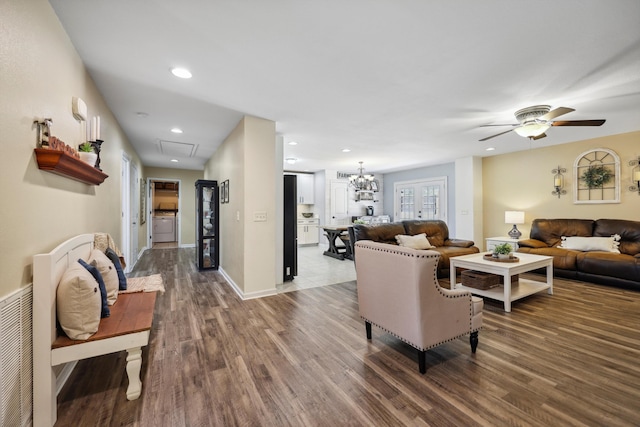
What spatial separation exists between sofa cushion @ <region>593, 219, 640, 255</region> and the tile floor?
4.30 meters

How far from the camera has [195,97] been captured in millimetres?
3098

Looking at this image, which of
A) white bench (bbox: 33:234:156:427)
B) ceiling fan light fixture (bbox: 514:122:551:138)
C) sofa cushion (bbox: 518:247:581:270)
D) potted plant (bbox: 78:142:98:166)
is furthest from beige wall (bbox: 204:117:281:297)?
sofa cushion (bbox: 518:247:581:270)

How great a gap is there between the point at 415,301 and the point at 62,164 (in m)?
2.51

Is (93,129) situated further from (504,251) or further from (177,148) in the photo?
(504,251)

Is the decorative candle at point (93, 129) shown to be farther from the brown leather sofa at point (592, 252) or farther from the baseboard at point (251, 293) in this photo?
the brown leather sofa at point (592, 252)

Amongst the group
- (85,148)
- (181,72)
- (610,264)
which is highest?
(181,72)

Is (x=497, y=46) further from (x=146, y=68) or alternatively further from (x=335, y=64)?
(x=146, y=68)

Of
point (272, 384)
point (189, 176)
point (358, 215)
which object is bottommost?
point (272, 384)

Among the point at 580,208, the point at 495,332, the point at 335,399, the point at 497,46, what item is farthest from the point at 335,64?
the point at 580,208

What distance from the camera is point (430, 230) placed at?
5.26 metres

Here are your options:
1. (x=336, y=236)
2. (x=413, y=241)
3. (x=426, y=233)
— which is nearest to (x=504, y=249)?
(x=413, y=241)

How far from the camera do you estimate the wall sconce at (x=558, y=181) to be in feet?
17.9

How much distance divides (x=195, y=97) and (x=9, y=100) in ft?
6.28

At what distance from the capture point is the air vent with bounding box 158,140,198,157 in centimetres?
534
